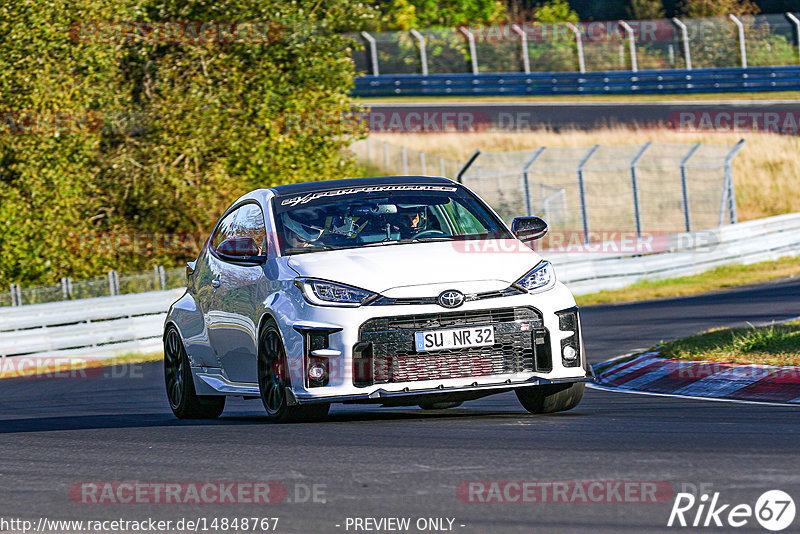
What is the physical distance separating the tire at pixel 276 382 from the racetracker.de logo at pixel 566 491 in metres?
2.60

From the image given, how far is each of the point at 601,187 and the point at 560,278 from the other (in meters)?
12.7

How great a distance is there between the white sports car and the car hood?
0.01 meters

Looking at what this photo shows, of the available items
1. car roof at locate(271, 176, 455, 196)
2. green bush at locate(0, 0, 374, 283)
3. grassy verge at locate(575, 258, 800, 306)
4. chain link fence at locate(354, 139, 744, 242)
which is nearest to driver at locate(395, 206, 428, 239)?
car roof at locate(271, 176, 455, 196)

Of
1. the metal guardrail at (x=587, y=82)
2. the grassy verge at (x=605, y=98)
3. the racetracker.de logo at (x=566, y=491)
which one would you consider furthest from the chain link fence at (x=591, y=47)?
the racetracker.de logo at (x=566, y=491)

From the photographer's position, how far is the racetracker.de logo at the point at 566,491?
5871 mm

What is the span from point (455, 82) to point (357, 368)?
44.1 meters

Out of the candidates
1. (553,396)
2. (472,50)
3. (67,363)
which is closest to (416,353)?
(553,396)

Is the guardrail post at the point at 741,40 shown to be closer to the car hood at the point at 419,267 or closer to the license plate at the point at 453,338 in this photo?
the car hood at the point at 419,267

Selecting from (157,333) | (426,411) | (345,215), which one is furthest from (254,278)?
(157,333)

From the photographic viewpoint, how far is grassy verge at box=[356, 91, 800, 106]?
4691cm

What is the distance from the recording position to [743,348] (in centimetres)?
1186

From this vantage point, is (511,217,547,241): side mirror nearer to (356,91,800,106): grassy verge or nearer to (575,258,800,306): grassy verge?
(575,258,800,306): grassy verge

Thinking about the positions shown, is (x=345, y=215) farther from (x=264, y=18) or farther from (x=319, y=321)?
(x=264, y=18)

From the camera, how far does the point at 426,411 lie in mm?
10344
